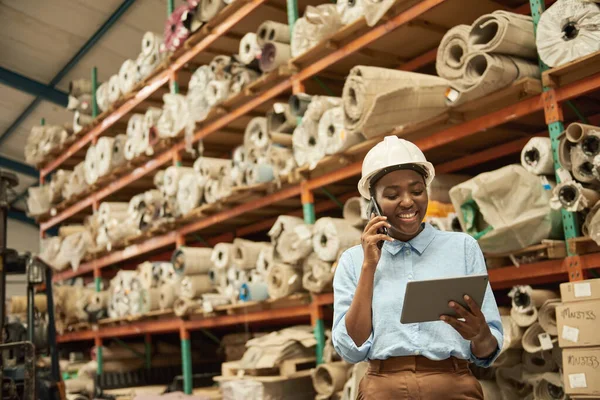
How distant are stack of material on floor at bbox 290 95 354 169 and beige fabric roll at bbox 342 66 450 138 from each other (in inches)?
16.7

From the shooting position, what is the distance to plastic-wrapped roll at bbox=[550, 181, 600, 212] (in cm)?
376

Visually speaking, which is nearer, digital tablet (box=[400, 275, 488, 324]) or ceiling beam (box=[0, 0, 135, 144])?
digital tablet (box=[400, 275, 488, 324])

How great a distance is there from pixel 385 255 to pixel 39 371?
5.39 metres

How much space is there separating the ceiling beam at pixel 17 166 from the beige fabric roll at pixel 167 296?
38.8 ft

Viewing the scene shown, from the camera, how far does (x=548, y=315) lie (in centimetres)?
404

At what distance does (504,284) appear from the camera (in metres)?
5.41

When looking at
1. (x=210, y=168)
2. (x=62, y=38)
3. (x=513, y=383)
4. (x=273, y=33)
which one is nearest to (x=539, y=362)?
(x=513, y=383)

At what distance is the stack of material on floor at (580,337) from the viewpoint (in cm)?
349

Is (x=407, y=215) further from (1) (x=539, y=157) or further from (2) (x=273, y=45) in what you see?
(2) (x=273, y=45)

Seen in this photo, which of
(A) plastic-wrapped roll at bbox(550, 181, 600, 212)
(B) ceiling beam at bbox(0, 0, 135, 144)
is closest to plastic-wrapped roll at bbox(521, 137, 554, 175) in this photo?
(A) plastic-wrapped roll at bbox(550, 181, 600, 212)

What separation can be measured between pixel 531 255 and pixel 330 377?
6.85 ft

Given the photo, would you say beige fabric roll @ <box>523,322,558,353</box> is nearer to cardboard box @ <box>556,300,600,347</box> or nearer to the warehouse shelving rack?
the warehouse shelving rack

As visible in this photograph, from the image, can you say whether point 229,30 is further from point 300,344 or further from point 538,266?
point 538,266

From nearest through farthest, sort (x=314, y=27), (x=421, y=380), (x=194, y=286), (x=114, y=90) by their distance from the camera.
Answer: (x=421, y=380), (x=314, y=27), (x=194, y=286), (x=114, y=90)
